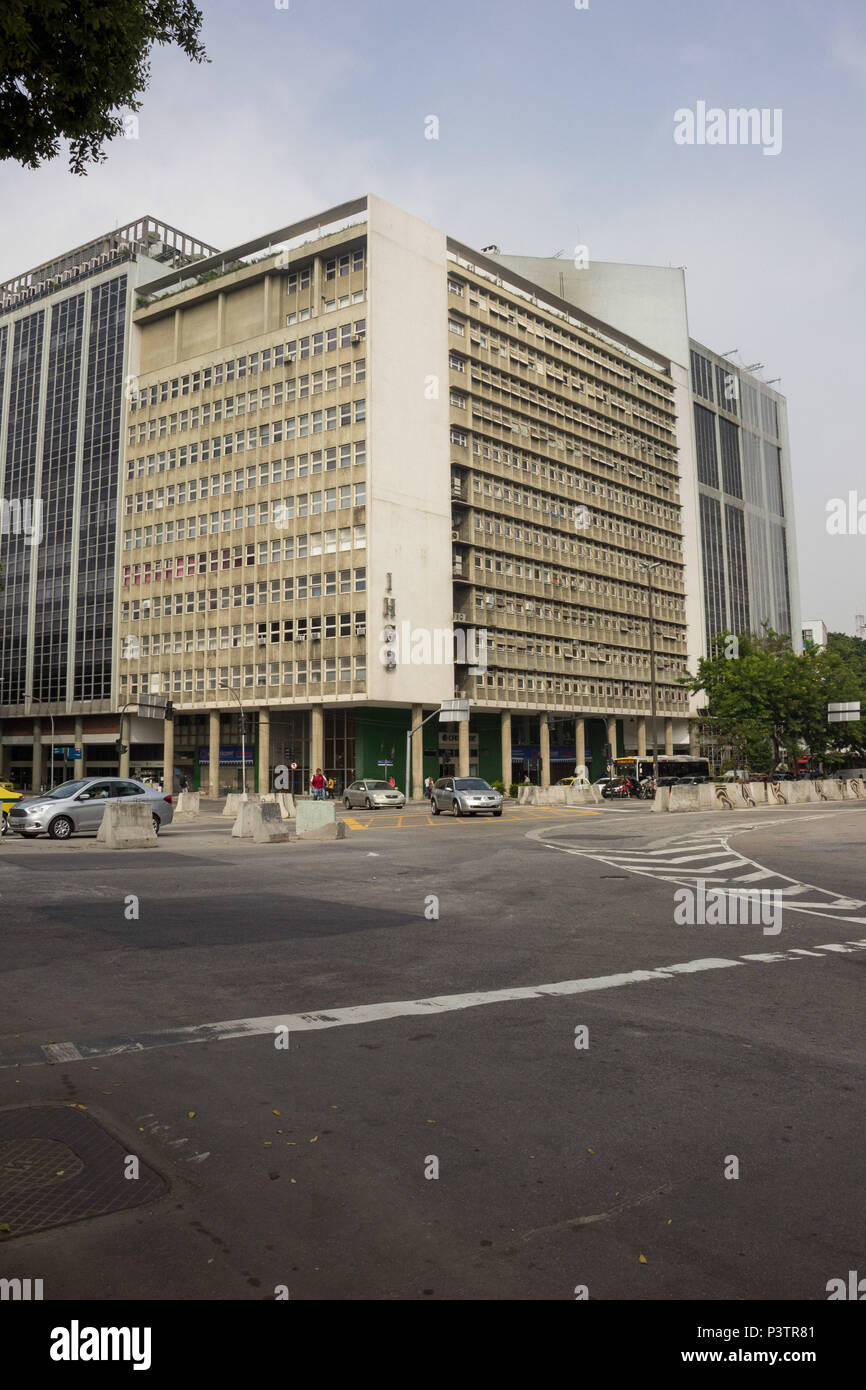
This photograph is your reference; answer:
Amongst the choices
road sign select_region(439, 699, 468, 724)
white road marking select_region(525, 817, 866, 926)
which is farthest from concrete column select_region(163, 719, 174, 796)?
white road marking select_region(525, 817, 866, 926)

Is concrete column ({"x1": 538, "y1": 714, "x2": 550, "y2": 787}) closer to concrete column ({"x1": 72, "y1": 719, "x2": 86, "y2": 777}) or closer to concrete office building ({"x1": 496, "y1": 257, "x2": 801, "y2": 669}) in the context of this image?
concrete office building ({"x1": 496, "y1": 257, "x2": 801, "y2": 669})

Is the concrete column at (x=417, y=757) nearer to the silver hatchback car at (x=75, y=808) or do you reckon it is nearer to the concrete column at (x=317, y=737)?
the concrete column at (x=317, y=737)

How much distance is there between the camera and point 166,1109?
15.7 feet

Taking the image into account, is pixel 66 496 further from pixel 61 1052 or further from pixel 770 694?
pixel 61 1052

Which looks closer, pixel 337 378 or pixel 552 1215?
pixel 552 1215

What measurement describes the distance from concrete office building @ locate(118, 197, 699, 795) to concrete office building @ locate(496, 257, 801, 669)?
44.5 ft

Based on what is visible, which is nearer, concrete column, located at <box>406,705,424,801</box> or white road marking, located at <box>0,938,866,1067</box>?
white road marking, located at <box>0,938,866,1067</box>

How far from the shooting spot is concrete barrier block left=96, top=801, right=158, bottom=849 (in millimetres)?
21891

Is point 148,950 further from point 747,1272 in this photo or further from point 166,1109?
point 747,1272

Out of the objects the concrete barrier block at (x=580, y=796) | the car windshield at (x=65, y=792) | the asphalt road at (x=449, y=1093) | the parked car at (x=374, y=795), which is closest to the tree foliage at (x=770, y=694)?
the concrete barrier block at (x=580, y=796)

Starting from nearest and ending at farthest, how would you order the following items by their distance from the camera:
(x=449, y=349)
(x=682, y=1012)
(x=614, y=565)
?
1. (x=682, y=1012)
2. (x=449, y=349)
3. (x=614, y=565)

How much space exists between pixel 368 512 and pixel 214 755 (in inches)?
835

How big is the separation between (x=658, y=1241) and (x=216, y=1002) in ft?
14.4
